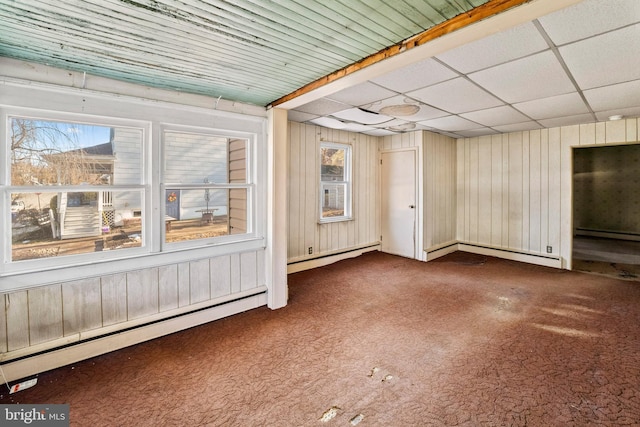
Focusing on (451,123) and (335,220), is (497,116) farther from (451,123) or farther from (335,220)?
(335,220)

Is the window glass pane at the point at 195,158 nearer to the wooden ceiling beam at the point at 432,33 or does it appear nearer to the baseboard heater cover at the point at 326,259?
the wooden ceiling beam at the point at 432,33

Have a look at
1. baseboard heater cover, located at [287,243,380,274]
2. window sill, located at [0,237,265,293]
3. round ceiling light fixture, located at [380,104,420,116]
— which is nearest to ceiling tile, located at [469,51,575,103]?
round ceiling light fixture, located at [380,104,420,116]

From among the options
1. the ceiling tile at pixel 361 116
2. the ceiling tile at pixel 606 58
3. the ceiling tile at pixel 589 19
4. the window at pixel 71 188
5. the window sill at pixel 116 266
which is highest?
the ceiling tile at pixel 361 116

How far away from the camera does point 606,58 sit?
90.4 inches

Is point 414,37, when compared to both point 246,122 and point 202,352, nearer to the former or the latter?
point 246,122

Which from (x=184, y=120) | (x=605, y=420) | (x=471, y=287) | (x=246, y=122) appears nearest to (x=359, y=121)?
(x=246, y=122)

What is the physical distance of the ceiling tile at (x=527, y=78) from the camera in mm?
2395

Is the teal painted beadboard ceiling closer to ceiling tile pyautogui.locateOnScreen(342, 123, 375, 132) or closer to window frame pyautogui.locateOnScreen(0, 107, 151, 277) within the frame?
window frame pyautogui.locateOnScreen(0, 107, 151, 277)

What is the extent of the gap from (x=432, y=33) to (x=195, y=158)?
2348 mm

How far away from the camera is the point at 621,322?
114 inches

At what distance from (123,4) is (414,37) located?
5.24ft

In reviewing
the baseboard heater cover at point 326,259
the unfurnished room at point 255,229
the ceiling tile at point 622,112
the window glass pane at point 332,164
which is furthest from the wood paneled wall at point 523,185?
the window glass pane at point 332,164

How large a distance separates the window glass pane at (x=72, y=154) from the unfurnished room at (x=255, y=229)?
13 mm

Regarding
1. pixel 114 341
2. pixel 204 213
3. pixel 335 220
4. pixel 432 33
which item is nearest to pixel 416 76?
pixel 432 33
